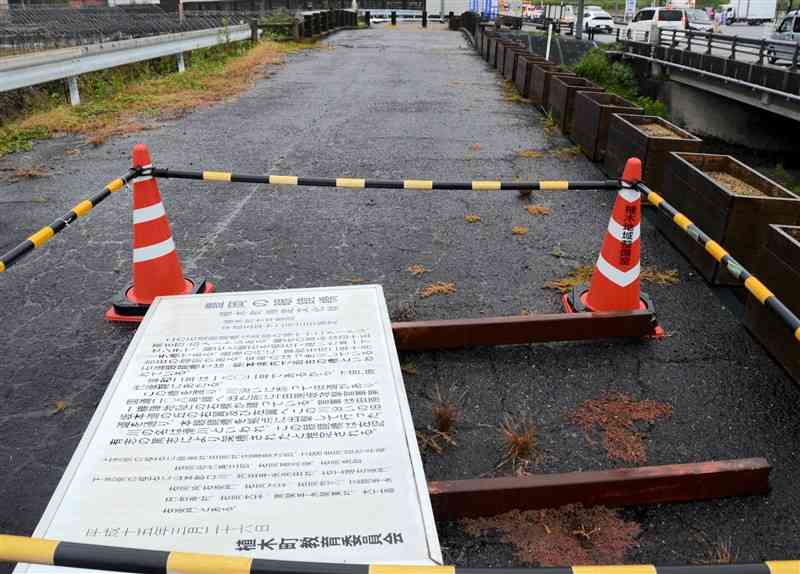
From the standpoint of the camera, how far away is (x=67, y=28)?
15.7 metres

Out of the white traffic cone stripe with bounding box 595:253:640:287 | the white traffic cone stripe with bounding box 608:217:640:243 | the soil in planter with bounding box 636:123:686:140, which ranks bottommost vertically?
the white traffic cone stripe with bounding box 595:253:640:287

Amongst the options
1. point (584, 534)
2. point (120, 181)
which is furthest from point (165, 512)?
point (120, 181)

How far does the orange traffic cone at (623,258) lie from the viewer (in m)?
4.07

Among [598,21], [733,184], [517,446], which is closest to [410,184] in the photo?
[517,446]

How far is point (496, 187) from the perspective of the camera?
14.7ft

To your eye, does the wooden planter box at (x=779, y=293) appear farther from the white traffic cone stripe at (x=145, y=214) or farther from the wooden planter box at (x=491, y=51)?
the wooden planter box at (x=491, y=51)

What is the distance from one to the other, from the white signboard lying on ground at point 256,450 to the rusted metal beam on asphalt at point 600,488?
409 millimetres

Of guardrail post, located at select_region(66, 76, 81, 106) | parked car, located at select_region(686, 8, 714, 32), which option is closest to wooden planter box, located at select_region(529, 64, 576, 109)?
guardrail post, located at select_region(66, 76, 81, 106)

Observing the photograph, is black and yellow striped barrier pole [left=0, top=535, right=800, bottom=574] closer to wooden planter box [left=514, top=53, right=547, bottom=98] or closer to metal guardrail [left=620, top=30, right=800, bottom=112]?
wooden planter box [left=514, top=53, right=547, bottom=98]

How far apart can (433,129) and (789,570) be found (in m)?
9.65

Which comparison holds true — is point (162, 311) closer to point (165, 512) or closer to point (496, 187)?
point (165, 512)

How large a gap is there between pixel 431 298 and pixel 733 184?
2854mm

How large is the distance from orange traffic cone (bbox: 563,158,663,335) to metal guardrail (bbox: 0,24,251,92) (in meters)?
9.41

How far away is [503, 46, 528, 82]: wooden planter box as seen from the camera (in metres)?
15.8
